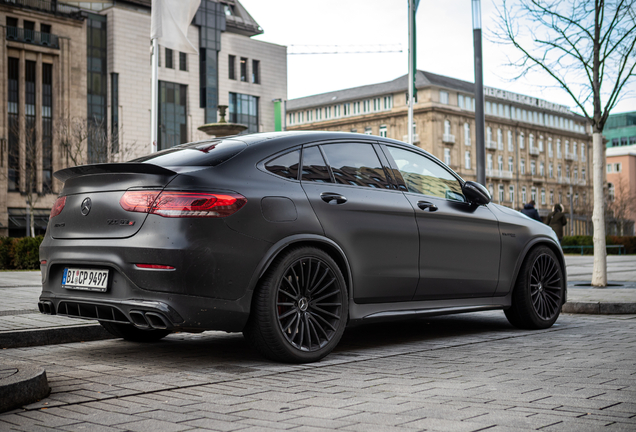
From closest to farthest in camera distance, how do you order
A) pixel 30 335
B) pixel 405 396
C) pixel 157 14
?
pixel 405 396, pixel 30 335, pixel 157 14

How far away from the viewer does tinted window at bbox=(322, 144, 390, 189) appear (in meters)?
5.55

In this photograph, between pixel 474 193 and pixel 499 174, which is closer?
pixel 474 193

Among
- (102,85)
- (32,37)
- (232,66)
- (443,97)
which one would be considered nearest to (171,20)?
(32,37)

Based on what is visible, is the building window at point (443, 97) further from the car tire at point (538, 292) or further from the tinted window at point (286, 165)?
the tinted window at point (286, 165)

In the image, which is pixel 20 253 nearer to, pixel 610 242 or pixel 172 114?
pixel 610 242

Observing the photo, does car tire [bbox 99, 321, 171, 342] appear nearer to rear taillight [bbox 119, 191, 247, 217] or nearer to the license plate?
the license plate

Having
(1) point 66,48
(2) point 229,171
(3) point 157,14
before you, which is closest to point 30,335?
(2) point 229,171

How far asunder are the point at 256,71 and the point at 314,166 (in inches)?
2451

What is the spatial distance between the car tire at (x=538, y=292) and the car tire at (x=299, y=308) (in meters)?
2.45

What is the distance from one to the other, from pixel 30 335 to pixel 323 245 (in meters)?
2.68

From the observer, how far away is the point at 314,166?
539 cm

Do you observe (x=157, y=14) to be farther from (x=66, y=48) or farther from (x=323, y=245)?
(x=66, y=48)

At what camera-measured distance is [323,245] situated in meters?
5.13

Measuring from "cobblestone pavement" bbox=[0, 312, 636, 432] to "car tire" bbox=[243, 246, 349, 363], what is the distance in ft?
0.47
